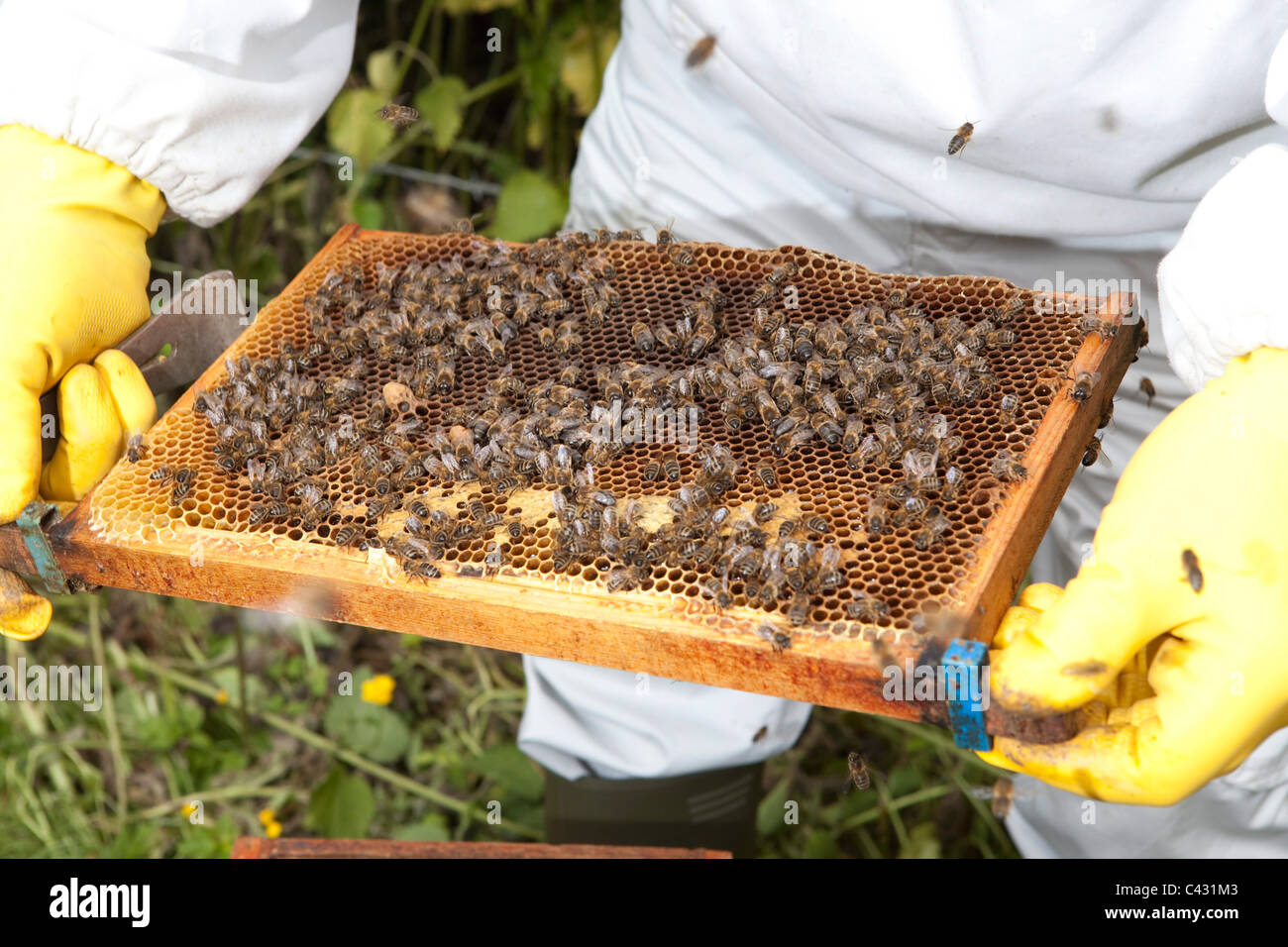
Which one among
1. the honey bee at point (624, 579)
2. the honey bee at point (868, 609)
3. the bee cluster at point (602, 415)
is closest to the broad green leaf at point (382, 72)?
the bee cluster at point (602, 415)

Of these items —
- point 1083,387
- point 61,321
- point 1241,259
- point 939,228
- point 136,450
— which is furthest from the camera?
point 939,228

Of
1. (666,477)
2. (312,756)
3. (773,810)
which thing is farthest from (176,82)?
(773,810)

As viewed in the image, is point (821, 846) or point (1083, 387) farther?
point (821, 846)

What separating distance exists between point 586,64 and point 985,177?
109 inches

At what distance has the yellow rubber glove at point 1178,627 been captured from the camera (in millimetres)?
2027

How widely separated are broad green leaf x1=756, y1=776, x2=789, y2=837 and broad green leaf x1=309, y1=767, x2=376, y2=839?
5.34 ft

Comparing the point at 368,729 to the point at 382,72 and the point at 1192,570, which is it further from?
the point at 1192,570

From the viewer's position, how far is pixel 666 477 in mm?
2449

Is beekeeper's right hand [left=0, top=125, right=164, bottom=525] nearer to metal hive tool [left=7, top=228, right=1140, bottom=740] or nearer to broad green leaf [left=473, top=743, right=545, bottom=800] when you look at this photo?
metal hive tool [left=7, top=228, right=1140, bottom=740]

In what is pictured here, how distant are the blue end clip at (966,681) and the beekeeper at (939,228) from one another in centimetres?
→ 4

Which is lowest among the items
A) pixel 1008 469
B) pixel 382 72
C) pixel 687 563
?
pixel 687 563

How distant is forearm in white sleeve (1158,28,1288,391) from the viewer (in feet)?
7.14

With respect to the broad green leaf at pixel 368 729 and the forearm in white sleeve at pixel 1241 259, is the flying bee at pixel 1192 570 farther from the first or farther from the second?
the broad green leaf at pixel 368 729

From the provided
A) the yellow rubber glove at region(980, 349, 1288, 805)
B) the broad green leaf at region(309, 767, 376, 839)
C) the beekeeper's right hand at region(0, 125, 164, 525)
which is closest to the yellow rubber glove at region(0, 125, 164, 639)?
the beekeeper's right hand at region(0, 125, 164, 525)
